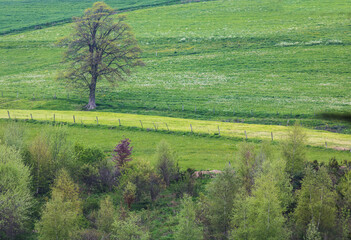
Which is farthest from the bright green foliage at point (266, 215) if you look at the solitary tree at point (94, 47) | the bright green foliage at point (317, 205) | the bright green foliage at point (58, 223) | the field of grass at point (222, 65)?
the solitary tree at point (94, 47)

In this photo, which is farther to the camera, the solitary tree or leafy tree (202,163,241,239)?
the solitary tree

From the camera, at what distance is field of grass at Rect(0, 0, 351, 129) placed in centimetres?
6694

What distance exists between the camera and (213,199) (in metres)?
32.0

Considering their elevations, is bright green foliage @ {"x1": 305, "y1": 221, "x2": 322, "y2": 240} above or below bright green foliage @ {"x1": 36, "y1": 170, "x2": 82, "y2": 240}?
below

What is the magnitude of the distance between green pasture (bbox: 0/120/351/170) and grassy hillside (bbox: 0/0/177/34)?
7328 centimetres

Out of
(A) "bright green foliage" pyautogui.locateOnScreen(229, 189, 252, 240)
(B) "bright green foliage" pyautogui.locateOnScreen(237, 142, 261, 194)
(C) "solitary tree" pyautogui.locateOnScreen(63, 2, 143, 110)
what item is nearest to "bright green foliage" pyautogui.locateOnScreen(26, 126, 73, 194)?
(B) "bright green foliage" pyautogui.locateOnScreen(237, 142, 261, 194)

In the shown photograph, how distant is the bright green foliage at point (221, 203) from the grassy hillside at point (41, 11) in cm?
10067

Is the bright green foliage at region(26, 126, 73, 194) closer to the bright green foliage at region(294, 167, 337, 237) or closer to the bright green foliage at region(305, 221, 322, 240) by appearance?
the bright green foliage at region(294, 167, 337, 237)

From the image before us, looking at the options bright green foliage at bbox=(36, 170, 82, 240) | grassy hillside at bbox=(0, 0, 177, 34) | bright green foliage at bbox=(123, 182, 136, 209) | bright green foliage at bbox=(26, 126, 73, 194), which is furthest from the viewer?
grassy hillside at bbox=(0, 0, 177, 34)

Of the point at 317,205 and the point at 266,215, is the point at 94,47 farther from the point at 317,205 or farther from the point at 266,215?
the point at 317,205

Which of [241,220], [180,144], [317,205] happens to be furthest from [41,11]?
[317,205]

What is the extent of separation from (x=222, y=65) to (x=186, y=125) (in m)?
34.2

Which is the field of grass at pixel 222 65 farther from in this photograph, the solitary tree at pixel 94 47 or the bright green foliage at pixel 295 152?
the bright green foliage at pixel 295 152

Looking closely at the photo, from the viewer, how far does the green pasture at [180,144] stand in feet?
143
